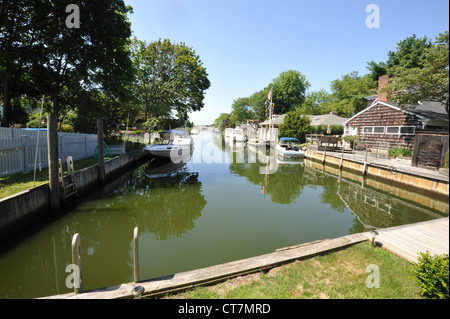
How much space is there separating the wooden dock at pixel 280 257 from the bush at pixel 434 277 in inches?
11.3

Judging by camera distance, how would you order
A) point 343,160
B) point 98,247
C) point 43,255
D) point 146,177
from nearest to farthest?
point 43,255, point 98,247, point 146,177, point 343,160

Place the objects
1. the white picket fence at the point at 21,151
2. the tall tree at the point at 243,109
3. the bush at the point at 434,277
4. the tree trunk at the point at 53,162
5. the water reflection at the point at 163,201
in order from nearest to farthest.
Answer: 1. the bush at the point at 434,277
2. the tree trunk at the point at 53,162
3. the water reflection at the point at 163,201
4. the white picket fence at the point at 21,151
5. the tall tree at the point at 243,109

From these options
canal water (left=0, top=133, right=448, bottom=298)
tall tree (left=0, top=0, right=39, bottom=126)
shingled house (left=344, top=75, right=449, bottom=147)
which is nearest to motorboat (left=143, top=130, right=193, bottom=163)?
canal water (left=0, top=133, right=448, bottom=298)

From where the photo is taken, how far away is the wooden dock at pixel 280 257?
11.9ft

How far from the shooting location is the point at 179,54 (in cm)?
3122

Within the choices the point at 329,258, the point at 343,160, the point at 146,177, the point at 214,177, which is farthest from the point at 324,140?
the point at 329,258

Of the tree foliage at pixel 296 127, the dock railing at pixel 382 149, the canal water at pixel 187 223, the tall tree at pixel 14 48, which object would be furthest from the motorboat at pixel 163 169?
the tree foliage at pixel 296 127

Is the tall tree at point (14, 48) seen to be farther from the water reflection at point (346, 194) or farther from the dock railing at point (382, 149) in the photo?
the dock railing at point (382, 149)

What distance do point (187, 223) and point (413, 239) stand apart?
6.57 meters

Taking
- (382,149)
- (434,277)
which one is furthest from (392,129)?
(434,277)

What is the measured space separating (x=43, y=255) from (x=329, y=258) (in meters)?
7.04

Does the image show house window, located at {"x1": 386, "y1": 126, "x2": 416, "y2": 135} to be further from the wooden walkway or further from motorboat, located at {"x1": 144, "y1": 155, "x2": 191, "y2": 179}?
motorboat, located at {"x1": 144, "y1": 155, "x2": 191, "y2": 179}

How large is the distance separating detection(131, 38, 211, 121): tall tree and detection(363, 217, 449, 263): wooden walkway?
28.1 m
